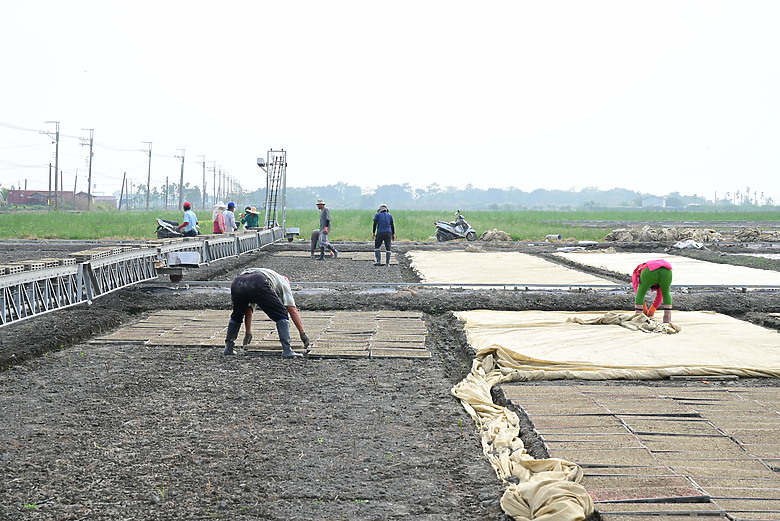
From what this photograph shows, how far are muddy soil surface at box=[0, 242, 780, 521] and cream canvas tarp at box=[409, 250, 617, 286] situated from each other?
5.13 m

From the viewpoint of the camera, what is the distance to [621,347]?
764 cm

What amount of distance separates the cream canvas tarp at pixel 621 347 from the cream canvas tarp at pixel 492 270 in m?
4.54

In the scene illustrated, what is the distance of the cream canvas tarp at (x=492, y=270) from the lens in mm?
14281

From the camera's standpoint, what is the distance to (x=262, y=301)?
23.3ft

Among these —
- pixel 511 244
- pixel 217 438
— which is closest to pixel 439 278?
pixel 217 438

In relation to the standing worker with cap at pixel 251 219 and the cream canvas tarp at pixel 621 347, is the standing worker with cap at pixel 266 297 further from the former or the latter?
the standing worker with cap at pixel 251 219

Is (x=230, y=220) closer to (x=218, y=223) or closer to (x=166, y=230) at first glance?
(x=218, y=223)

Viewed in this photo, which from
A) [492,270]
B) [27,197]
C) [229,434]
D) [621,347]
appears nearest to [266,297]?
[229,434]

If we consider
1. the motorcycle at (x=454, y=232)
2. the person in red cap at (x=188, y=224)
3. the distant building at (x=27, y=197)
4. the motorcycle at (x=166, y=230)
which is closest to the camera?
the person in red cap at (x=188, y=224)

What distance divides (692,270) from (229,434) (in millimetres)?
13634

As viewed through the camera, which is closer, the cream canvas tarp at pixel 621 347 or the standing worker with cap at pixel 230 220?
the cream canvas tarp at pixel 621 347

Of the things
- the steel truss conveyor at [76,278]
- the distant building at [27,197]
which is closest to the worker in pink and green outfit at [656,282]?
the steel truss conveyor at [76,278]

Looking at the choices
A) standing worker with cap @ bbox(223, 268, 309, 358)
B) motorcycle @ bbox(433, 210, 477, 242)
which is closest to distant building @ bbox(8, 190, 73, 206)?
motorcycle @ bbox(433, 210, 477, 242)

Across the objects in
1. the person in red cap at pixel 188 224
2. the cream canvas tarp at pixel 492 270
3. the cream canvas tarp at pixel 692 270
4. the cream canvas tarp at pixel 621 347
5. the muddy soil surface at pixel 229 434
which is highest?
the person in red cap at pixel 188 224
